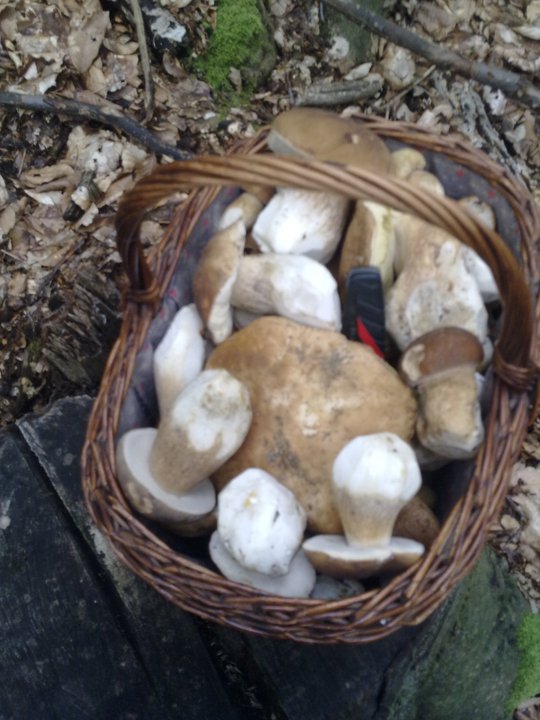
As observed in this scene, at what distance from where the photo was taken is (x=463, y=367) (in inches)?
57.9

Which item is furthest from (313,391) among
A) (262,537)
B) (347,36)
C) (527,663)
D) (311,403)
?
(347,36)

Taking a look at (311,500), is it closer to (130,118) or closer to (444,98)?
(130,118)

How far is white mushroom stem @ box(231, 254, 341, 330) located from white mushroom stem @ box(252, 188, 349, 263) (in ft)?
0.16

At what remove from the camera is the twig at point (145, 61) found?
270 centimetres

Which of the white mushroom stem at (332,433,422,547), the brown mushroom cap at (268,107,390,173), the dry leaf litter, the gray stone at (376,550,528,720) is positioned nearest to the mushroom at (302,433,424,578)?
the white mushroom stem at (332,433,422,547)

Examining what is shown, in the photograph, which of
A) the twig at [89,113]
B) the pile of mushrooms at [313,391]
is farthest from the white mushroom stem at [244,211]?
the twig at [89,113]

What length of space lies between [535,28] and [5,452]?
257 centimetres

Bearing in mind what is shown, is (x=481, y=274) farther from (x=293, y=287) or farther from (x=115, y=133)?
(x=115, y=133)

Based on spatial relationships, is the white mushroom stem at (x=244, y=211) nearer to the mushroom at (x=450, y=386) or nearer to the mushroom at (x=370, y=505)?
the mushroom at (x=450, y=386)

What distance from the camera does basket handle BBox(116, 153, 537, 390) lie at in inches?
46.5

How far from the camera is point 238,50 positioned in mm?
2785

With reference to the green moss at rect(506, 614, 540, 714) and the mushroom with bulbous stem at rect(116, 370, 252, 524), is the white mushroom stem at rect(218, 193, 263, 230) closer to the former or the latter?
the mushroom with bulbous stem at rect(116, 370, 252, 524)

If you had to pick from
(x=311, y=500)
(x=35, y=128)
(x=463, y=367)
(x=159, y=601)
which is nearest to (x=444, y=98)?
(x=35, y=128)

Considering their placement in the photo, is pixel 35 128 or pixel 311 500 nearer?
pixel 311 500
